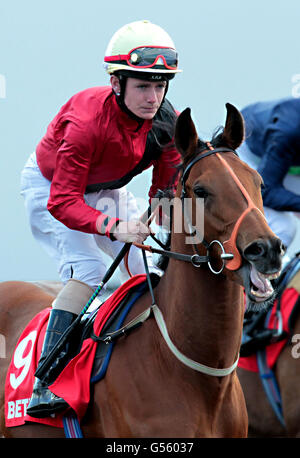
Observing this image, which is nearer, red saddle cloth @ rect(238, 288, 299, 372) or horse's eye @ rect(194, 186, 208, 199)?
horse's eye @ rect(194, 186, 208, 199)

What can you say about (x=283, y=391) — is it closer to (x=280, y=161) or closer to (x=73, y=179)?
(x=280, y=161)

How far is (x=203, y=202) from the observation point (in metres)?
2.62

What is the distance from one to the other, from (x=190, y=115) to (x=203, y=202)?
36 cm

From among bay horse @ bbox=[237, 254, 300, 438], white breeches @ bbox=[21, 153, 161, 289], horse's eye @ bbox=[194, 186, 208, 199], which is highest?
horse's eye @ bbox=[194, 186, 208, 199]

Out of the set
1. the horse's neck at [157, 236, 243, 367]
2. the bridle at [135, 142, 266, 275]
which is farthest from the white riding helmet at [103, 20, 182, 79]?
the horse's neck at [157, 236, 243, 367]

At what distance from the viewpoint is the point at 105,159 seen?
330 centimetres

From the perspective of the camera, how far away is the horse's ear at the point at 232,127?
2834 millimetres

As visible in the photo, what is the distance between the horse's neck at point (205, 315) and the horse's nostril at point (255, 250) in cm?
27

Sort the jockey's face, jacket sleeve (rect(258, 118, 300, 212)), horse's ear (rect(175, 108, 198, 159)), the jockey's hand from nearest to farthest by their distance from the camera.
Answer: horse's ear (rect(175, 108, 198, 159))
the jockey's hand
the jockey's face
jacket sleeve (rect(258, 118, 300, 212))

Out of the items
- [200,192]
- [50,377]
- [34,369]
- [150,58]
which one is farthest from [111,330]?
[150,58]

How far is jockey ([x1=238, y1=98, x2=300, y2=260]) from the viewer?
13.2 ft

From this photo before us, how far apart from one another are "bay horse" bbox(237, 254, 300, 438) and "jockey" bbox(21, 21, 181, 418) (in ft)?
3.60

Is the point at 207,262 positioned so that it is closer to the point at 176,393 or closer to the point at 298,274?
the point at 176,393

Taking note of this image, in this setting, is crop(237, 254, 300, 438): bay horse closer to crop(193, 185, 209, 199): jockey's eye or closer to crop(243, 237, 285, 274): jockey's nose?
crop(193, 185, 209, 199): jockey's eye
